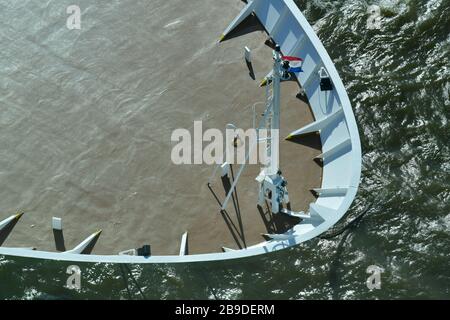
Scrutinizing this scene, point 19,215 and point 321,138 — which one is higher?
point 321,138

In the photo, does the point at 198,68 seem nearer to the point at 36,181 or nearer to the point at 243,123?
the point at 243,123

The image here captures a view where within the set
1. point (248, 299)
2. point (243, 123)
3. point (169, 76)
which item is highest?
point (169, 76)

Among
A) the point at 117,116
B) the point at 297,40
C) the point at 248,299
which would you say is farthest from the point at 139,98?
the point at 248,299

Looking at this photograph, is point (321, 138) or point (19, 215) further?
point (321, 138)

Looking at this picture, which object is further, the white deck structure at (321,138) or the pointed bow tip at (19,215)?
the pointed bow tip at (19,215)

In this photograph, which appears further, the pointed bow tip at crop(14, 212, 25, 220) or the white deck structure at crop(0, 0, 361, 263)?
the pointed bow tip at crop(14, 212, 25, 220)

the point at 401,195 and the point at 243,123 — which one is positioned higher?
the point at 243,123

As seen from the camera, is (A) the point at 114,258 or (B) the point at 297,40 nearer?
(A) the point at 114,258

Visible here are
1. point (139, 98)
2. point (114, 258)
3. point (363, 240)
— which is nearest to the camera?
point (114, 258)
